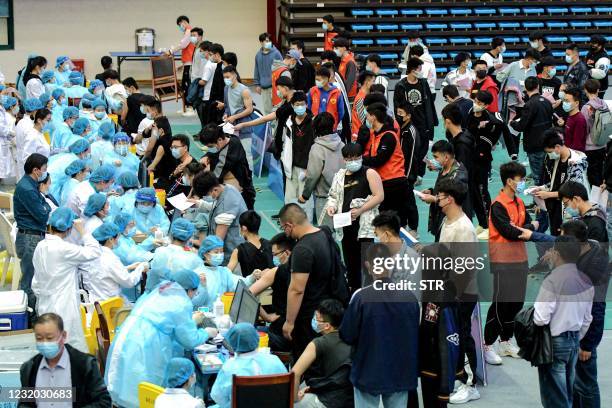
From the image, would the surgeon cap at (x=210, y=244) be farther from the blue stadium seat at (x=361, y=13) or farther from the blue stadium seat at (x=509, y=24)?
the blue stadium seat at (x=509, y=24)

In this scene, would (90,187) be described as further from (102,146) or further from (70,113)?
(70,113)

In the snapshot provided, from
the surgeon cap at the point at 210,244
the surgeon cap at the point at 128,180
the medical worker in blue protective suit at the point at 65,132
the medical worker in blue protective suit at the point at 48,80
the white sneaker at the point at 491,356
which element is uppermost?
the medical worker in blue protective suit at the point at 48,80

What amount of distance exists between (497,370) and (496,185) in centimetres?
704

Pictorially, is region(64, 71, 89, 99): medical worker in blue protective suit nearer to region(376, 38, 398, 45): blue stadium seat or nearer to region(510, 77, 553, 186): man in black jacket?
region(510, 77, 553, 186): man in black jacket

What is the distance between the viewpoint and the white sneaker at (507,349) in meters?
9.30

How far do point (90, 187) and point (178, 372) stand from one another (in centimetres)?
481

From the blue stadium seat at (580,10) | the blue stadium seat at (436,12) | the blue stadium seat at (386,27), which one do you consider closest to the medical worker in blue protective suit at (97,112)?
the blue stadium seat at (386,27)

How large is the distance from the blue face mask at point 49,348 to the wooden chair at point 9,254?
4.79m

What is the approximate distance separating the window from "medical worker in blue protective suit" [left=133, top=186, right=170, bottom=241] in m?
15.3

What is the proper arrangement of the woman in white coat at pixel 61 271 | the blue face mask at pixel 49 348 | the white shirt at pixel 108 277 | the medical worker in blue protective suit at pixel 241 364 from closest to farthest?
the blue face mask at pixel 49 348
the medical worker in blue protective suit at pixel 241 364
the woman in white coat at pixel 61 271
the white shirt at pixel 108 277

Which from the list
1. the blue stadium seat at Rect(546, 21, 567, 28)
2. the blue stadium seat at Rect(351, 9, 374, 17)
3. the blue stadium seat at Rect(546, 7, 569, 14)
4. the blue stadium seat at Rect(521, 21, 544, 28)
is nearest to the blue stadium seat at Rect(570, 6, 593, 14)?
the blue stadium seat at Rect(546, 7, 569, 14)

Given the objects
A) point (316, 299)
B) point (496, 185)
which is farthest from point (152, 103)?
point (316, 299)

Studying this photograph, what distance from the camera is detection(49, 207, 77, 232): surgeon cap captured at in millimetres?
8469

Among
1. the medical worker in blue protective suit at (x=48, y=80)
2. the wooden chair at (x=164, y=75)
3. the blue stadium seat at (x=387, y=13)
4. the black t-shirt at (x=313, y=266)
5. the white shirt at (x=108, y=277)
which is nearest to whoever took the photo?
the black t-shirt at (x=313, y=266)
